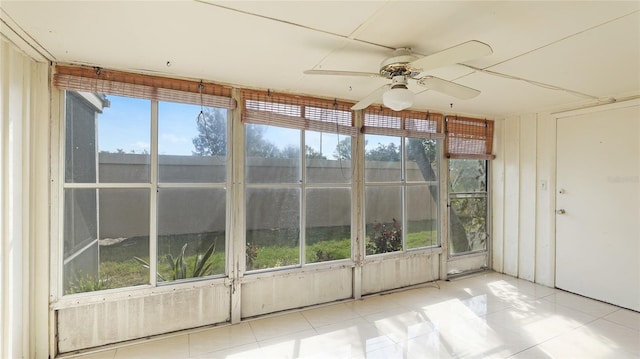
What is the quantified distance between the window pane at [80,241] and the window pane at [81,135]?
0.14 m

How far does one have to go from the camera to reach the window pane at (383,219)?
3.56m

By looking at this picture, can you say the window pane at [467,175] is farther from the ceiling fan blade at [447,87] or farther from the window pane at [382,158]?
the ceiling fan blade at [447,87]

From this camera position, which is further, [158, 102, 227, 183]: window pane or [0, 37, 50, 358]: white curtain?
[158, 102, 227, 183]: window pane

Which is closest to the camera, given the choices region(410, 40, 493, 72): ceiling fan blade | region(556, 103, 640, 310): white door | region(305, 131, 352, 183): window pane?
region(410, 40, 493, 72): ceiling fan blade

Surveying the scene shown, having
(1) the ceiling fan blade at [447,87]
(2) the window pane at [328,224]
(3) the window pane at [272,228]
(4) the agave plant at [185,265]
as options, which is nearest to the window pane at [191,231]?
(4) the agave plant at [185,265]

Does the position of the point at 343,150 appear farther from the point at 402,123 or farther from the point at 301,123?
the point at 402,123

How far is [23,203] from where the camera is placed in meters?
2.09

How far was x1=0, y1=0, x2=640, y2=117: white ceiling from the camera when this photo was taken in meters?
1.57

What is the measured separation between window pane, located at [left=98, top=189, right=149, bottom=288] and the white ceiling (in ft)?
3.49

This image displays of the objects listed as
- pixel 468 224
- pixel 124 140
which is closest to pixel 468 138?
pixel 468 224

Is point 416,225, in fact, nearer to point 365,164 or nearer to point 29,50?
point 365,164

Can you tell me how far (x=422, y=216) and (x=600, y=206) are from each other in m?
1.87

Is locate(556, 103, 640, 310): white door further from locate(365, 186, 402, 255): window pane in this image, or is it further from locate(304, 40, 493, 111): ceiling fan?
locate(304, 40, 493, 111): ceiling fan

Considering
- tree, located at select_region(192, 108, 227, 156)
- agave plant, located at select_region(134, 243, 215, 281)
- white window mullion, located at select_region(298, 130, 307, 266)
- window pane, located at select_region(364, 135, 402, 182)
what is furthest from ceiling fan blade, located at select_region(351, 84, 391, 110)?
agave plant, located at select_region(134, 243, 215, 281)
